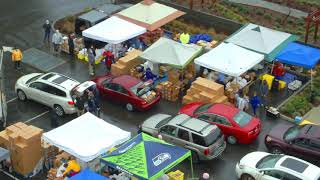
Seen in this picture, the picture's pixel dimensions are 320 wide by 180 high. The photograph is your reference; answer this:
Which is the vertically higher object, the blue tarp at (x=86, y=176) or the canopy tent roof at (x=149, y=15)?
the canopy tent roof at (x=149, y=15)

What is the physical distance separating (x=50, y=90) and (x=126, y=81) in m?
3.39

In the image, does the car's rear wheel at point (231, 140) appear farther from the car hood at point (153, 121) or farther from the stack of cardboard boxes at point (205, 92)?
the car hood at point (153, 121)

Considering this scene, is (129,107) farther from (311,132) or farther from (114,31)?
(311,132)

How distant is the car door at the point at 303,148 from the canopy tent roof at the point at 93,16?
568 inches

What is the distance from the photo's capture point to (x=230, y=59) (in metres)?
25.6

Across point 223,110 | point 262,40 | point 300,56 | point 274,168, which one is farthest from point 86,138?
point 300,56

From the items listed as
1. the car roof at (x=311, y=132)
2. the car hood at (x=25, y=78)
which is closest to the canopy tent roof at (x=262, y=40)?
the car roof at (x=311, y=132)

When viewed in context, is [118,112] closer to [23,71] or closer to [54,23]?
[23,71]

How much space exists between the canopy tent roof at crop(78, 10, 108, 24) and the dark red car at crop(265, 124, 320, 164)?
13.2m

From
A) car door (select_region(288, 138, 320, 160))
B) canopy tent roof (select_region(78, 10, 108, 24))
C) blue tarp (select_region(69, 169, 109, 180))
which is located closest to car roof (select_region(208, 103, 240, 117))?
car door (select_region(288, 138, 320, 160))

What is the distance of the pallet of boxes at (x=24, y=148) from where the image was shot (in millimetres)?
20031

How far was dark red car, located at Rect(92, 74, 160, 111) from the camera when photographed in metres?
24.5

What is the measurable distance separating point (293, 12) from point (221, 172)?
1787 centimetres

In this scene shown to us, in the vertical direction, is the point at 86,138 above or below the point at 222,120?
above
